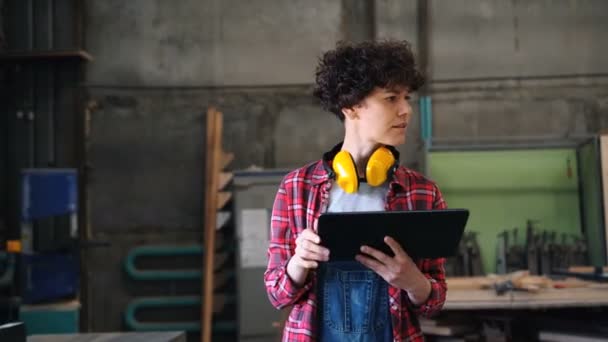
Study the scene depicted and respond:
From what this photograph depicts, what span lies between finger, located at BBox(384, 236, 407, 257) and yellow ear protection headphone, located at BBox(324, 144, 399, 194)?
19cm

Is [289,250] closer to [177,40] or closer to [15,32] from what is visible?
[177,40]

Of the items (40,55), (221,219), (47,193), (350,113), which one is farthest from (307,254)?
(40,55)

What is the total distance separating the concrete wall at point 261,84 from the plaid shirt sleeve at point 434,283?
2.78 m

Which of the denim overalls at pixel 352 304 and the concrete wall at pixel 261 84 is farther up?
the concrete wall at pixel 261 84

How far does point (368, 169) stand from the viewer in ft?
4.17

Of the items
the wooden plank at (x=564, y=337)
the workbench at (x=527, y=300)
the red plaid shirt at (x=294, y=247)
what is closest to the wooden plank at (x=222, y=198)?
the workbench at (x=527, y=300)

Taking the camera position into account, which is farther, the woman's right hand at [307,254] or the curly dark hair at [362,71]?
the curly dark hair at [362,71]

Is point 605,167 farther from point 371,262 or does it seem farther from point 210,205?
point 371,262

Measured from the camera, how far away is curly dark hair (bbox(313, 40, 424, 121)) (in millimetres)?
1272

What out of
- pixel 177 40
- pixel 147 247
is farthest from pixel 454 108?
pixel 147 247

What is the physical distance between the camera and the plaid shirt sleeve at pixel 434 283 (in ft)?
3.94

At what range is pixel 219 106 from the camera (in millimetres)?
4141

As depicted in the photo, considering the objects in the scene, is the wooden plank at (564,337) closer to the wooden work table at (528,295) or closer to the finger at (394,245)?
the wooden work table at (528,295)

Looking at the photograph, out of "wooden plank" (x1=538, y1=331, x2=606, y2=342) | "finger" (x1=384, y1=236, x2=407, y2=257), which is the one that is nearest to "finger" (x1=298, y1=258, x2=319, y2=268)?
"finger" (x1=384, y1=236, x2=407, y2=257)
